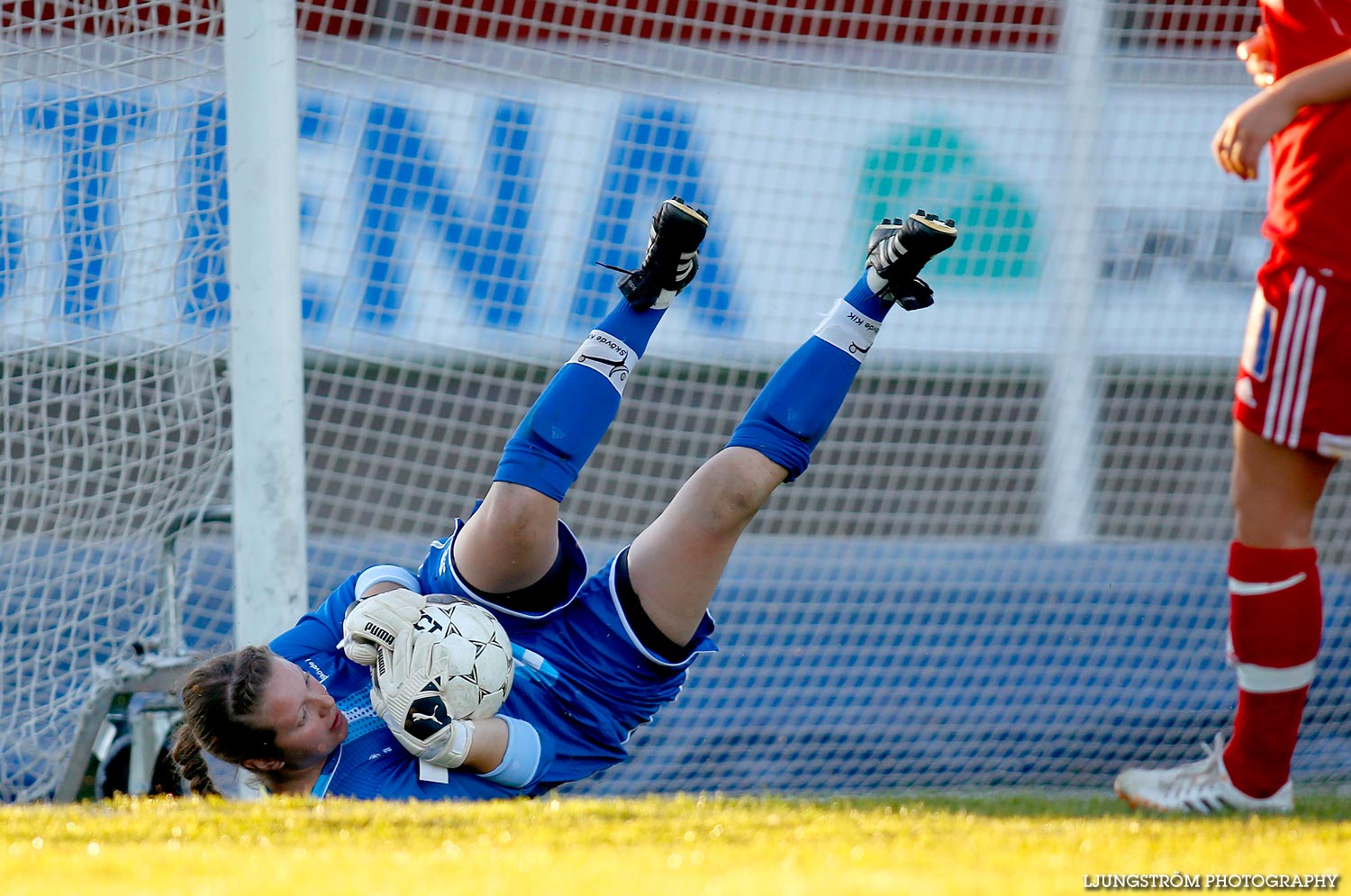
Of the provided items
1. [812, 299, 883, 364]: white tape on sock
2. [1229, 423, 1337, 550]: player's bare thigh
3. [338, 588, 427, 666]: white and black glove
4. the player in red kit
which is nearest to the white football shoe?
the player in red kit

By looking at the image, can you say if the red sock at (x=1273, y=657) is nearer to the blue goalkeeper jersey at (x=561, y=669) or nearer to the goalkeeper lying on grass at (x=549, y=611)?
the goalkeeper lying on grass at (x=549, y=611)

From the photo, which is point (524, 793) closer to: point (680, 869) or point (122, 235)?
point (680, 869)

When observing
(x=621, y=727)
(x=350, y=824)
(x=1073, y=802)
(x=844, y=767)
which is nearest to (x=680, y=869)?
(x=350, y=824)

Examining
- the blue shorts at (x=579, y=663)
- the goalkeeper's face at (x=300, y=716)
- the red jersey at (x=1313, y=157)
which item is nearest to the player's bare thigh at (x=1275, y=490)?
the red jersey at (x=1313, y=157)

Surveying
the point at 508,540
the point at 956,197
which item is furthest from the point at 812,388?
the point at 956,197

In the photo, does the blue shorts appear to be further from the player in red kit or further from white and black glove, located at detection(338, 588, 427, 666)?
the player in red kit

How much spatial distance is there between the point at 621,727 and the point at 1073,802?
96 cm

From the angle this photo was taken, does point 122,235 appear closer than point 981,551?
Yes

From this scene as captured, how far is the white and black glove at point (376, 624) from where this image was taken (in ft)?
7.73

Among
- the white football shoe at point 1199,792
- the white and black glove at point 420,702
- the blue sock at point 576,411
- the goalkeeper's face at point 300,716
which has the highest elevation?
the blue sock at point 576,411

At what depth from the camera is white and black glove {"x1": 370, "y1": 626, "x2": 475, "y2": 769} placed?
2.26 meters

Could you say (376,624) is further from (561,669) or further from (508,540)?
(561,669)

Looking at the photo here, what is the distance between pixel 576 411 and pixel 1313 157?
1.30 m

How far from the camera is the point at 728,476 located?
246 cm
